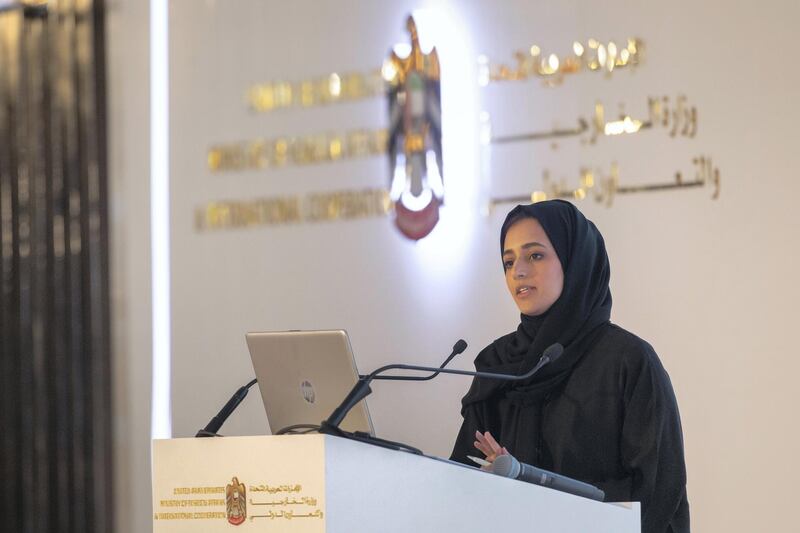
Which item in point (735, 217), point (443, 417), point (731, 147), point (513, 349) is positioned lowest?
point (443, 417)

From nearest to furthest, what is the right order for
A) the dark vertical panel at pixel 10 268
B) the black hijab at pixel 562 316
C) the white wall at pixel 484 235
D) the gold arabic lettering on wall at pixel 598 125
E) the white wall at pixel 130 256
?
1. the black hijab at pixel 562 316
2. the white wall at pixel 484 235
3. the gold arabic lettering on wall at pixel 598 125
4. the white wall at pixel 130 256
5. the dark vertical panel at pixel 10 268

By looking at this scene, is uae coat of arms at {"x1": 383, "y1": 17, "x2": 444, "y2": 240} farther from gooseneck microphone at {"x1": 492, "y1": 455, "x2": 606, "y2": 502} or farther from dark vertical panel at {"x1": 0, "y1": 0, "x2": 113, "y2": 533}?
gooseneck microphone at {"x1": 492, "y1": 455, "x2": 606, "y2": 502}

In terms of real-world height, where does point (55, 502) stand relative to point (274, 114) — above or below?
below

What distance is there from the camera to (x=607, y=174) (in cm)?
389

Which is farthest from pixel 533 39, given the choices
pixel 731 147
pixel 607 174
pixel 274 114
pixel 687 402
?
pixel 687 402

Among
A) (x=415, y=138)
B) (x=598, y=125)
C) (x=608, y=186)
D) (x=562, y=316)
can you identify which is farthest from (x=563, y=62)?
(x=562, y=316)

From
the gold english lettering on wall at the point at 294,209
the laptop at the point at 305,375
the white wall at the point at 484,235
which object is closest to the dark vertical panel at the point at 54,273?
the white wall at the point at 484,235

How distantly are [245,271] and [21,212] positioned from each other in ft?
3.88

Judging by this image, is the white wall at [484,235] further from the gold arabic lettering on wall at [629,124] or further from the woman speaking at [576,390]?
the woman speaking at [576,390]

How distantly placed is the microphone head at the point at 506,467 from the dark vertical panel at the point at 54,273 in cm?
311

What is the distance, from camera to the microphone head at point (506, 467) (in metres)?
1.94

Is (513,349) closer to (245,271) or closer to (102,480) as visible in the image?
(245,271)

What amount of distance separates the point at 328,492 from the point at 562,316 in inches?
47.9

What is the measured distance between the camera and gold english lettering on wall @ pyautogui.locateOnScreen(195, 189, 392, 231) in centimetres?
436
